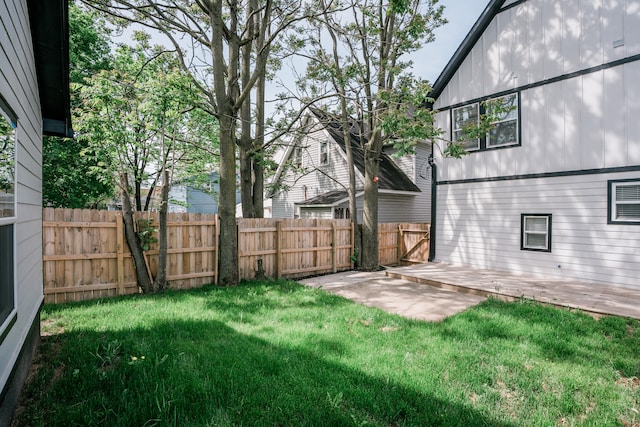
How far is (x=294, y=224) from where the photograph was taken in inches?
354

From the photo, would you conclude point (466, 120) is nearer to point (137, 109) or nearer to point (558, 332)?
point (558, 332)

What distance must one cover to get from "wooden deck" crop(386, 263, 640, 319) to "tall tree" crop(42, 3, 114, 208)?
11571 mm

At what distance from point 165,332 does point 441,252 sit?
8.87 meters

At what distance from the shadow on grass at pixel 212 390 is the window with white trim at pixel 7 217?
32.8 inches

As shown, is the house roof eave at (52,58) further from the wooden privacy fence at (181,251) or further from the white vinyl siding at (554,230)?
the white vinyl siding at (554,230)

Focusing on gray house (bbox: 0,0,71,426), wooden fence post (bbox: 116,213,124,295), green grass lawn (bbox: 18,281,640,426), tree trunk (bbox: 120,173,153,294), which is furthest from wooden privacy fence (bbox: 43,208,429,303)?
gray house (bbox: 0,0,71,426)

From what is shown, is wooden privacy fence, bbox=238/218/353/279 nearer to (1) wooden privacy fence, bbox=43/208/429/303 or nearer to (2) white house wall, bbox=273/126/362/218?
(1) wooden privacy fence, bbox=43/208/429/303

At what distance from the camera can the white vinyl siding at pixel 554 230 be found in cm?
726

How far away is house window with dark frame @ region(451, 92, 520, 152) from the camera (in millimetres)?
8820

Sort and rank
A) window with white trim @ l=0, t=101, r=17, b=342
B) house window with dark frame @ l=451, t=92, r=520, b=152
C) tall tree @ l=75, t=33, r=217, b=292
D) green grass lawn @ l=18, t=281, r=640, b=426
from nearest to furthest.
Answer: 1. window with white trim @ l=0, t=101, r=17, b=342
2. green grass lawn @ l=18, t=281, r=640, b=426
3. tall tree @ l=75, t=33, r=217, b=292
4. house window with dark frame @ l=451, t=92, r=520, b=152

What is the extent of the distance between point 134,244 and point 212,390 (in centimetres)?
452

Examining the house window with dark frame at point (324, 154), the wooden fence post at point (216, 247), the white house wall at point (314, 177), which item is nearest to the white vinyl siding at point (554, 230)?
the white house wall at point (314, 177)

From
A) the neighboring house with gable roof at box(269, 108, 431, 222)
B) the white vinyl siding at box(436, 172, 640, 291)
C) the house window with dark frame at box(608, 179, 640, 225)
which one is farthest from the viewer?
the neighboring house with gable roof at box(269, 108, 431, 222)

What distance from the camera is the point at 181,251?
272 inches
